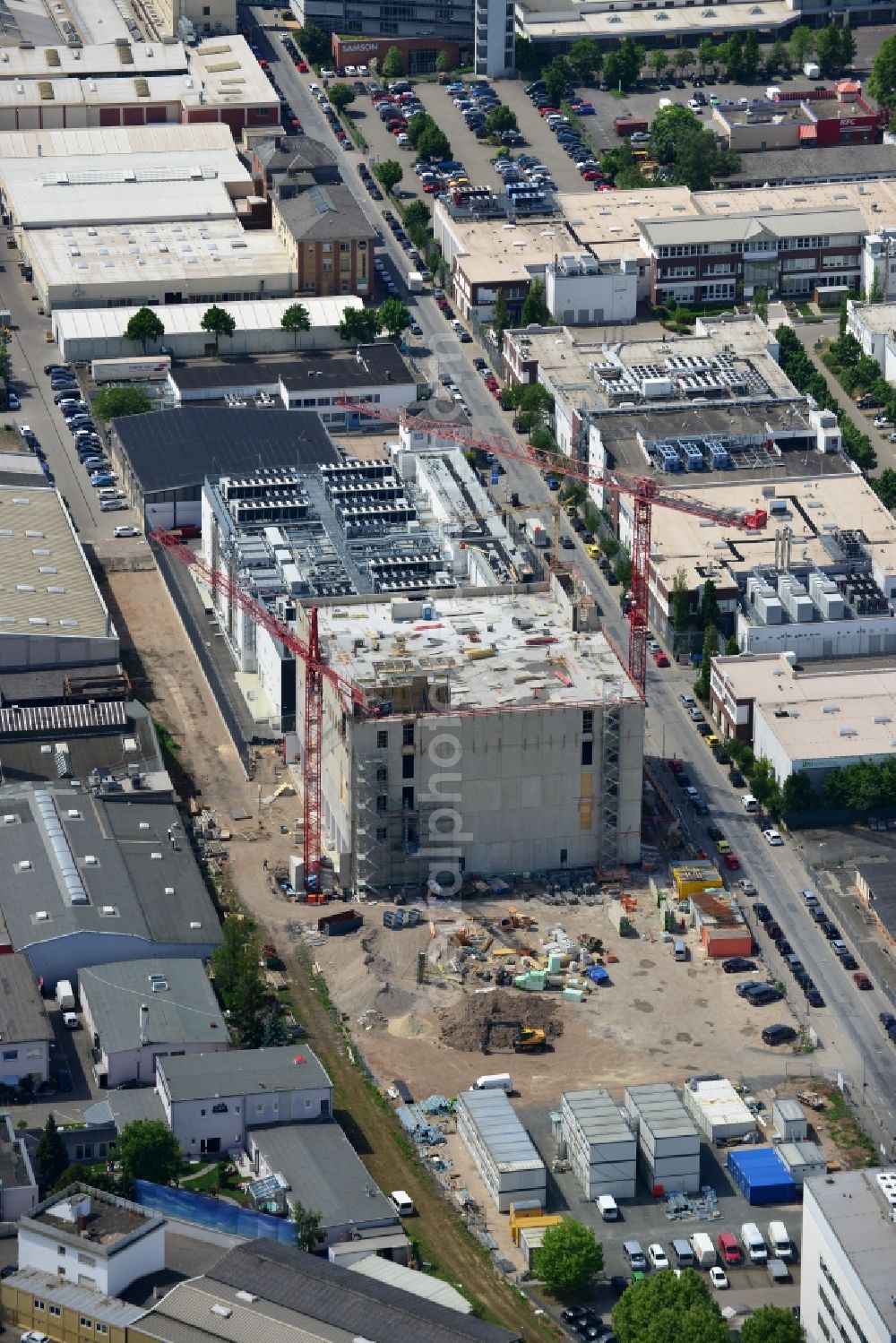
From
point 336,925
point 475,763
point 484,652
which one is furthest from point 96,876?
point 484,652

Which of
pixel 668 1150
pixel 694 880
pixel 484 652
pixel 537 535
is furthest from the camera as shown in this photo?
pixel 537 535

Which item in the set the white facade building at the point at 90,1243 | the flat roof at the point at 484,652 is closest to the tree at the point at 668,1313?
the white facade building at the point at 90,1243

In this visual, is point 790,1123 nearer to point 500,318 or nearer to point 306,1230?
point 306,1230

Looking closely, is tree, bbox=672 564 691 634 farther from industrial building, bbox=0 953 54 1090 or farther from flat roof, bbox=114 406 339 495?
industrial building, bbox=0 953 54 1090

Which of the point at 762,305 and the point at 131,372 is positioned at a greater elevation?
the point at 762,305

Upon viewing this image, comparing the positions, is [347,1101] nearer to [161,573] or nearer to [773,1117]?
[773,1117]

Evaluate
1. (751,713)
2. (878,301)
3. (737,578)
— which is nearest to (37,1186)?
(751,713)
